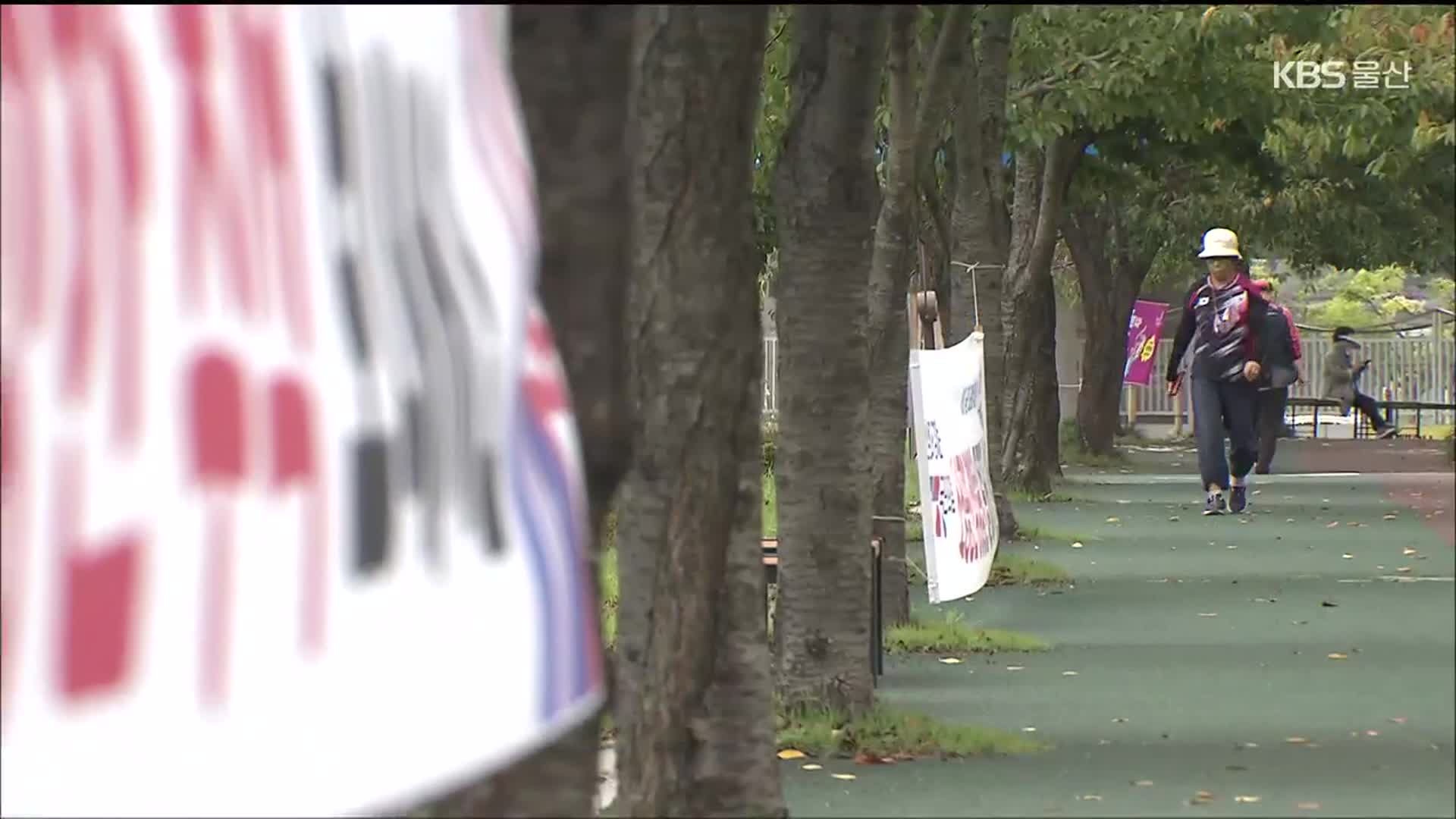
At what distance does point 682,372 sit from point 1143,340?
41173 millimetres

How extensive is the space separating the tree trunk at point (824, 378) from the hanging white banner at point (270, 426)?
5.56 m

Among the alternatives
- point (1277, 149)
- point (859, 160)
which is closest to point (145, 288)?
point (859, 160)

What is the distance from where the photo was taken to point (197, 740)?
3654 millimetres

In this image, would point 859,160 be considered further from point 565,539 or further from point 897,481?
point 565,539

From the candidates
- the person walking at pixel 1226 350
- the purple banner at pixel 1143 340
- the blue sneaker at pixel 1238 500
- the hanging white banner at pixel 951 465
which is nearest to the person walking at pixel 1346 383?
the purple banner at pixel 1143 340

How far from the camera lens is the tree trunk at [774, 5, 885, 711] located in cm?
978

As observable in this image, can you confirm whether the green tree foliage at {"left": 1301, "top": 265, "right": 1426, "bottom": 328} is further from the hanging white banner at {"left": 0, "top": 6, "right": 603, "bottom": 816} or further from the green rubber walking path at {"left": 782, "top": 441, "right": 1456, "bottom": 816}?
the hanging white banner at {"left": 0, "top": 6, "right": 603, "bottom": 816}

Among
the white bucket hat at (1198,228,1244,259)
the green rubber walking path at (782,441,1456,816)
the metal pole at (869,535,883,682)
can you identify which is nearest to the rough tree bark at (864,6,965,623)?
the metal pole at (869,535,883,682)

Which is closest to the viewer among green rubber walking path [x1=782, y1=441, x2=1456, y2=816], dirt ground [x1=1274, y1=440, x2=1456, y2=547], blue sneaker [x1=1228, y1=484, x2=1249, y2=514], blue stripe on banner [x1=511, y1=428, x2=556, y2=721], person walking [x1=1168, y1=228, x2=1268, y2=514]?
blue stripe on banner [x1=511, y1=428, x2=556, y2=721]

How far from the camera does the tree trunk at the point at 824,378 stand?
978cm

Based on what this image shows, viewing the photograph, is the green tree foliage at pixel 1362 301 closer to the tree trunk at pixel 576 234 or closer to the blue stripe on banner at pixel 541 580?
the tree trunk at pixel 576 234

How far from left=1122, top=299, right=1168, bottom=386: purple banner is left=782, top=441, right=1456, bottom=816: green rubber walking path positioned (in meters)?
28.8

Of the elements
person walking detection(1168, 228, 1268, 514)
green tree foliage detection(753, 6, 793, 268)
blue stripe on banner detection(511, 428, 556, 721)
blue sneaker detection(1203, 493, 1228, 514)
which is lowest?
blue sneaker detection(1203, 493, 1228, 514)

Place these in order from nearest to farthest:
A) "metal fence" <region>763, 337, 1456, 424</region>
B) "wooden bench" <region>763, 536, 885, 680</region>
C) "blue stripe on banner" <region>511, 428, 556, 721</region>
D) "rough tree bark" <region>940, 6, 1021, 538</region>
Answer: "blue stripe on banner" <region>511, 428, 556, 721</region> < "wooden bench" <region>763, 536, 885, 680</region> < "rough tree bark" <region>940, 6, 1021, 538</region> < "metal fence" <region>763, 337, 1456, 424</region>
